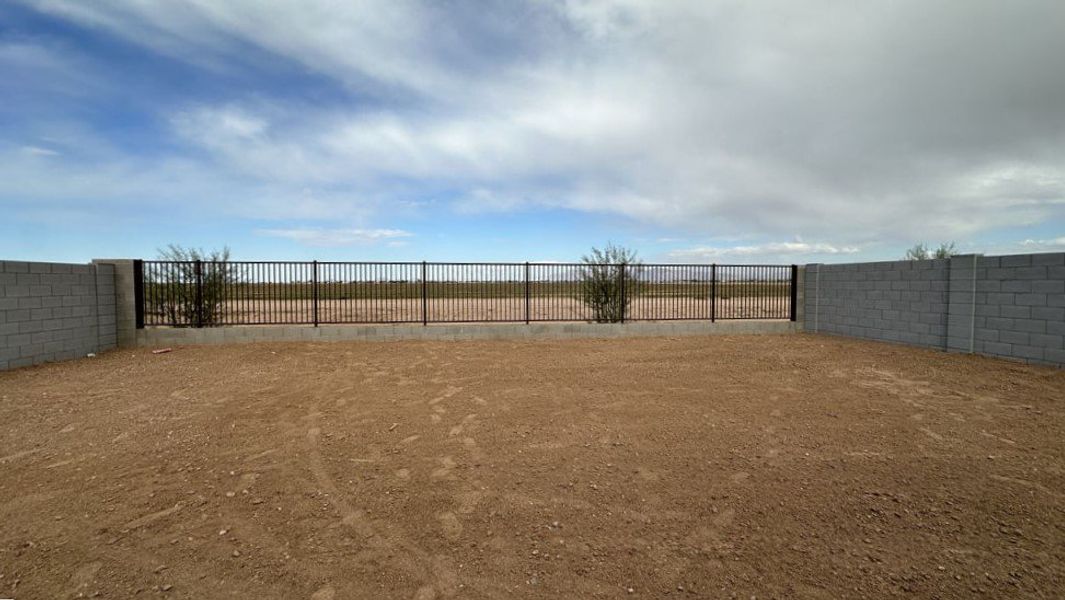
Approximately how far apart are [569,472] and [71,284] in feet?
37.0

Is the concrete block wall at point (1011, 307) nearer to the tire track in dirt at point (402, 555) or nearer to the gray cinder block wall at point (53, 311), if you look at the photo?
the tire track in dirt at point (402, 555)

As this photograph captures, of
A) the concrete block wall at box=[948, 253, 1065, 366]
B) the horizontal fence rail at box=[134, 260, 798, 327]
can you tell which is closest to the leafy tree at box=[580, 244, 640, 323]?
the horizontal fence rail at box=[134, 260, 798, 327]

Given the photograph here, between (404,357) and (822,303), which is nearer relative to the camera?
(404,357)

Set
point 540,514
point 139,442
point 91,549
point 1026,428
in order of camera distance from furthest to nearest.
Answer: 1. point 1026,428
2. point 139,442
3. point 540,514
4. point 91,549

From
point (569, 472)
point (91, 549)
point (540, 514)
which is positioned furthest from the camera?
point (569, 472)

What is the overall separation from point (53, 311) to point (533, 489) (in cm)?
1078

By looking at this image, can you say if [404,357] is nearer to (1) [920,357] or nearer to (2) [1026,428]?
(2) [1026,428]

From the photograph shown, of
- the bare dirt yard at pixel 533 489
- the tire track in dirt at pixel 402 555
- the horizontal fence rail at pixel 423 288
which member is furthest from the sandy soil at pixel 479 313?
the tire track in dirt at pixel 402 555

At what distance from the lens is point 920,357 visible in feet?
29.9

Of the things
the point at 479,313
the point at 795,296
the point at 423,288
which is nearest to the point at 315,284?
the point at 423,288

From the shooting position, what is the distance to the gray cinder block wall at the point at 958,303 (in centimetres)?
807

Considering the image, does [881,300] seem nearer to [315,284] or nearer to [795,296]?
[795,296]

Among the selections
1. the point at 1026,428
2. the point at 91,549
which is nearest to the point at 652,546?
the point at 91,549

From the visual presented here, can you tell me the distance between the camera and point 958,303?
9.48 m
